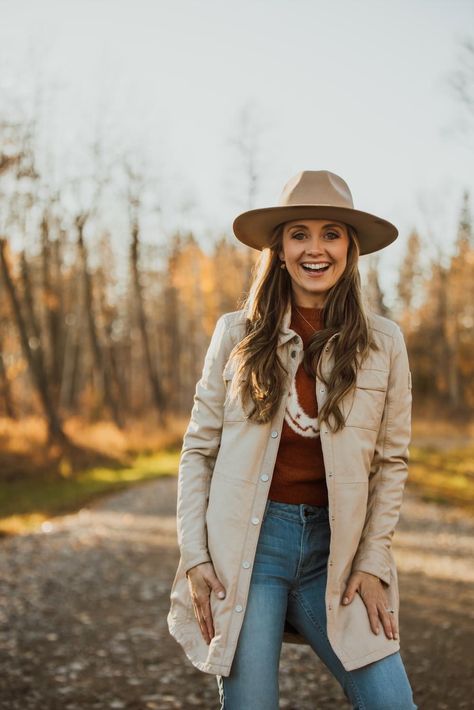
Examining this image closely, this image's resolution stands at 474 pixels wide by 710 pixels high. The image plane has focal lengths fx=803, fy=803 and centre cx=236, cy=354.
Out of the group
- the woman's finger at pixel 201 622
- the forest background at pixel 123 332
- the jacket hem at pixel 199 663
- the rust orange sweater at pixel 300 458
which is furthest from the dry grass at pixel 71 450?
the rust orange sweater at pixel 300 458

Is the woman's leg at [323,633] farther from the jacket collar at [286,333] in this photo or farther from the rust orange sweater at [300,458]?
the jacket collar at [286,333]

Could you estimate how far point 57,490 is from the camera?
16.9 m

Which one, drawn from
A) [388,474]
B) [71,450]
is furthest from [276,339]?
[71,450]

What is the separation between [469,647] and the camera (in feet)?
20.3

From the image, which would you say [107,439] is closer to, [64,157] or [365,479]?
[64,157]

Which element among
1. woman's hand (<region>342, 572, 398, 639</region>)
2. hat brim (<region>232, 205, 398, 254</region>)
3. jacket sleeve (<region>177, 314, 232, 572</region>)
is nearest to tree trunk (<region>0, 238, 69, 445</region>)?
hat brim (<region>232, 205, 398, 254</region>)

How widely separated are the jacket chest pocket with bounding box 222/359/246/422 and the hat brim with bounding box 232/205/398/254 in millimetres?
601

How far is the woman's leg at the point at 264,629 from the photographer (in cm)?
271

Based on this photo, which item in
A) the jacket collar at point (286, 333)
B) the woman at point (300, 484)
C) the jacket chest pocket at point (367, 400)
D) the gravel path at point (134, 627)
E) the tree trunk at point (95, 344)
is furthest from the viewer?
the tree trunk at point (95, 344)

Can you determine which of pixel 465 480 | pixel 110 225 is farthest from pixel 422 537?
pixel 110 225

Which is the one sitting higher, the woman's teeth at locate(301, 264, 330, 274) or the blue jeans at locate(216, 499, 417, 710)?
the woman's teeth at locate(301, 264, 330, 274)

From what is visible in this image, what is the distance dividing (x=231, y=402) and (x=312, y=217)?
80cm

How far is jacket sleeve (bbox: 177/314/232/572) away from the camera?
2.94 meters

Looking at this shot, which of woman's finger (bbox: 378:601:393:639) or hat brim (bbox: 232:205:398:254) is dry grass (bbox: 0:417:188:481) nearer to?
hat brim (bbox: 232:205:398:254)
